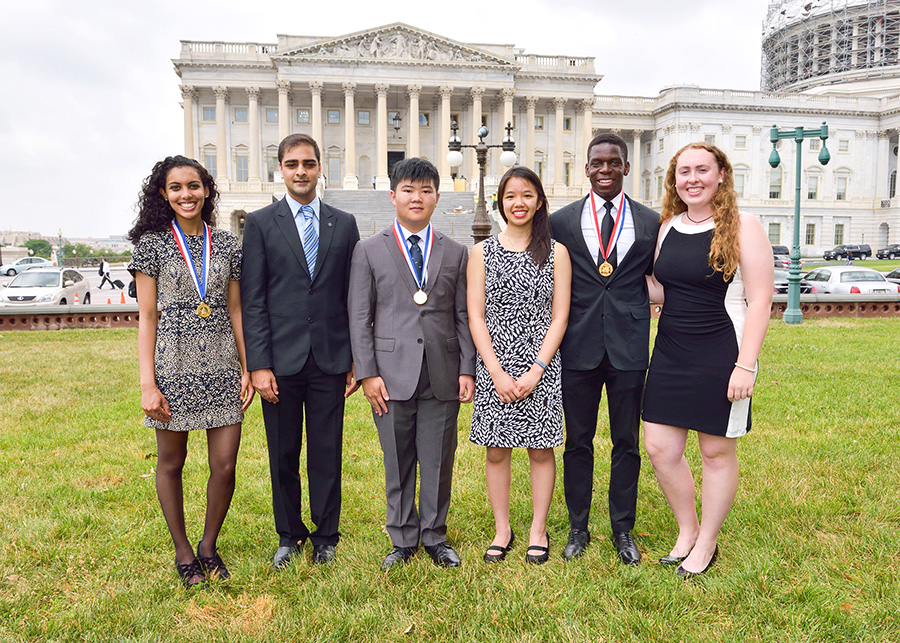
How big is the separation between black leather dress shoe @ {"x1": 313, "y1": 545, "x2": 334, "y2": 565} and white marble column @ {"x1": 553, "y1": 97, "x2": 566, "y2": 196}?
5634cm

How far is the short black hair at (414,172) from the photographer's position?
4332 millimetres

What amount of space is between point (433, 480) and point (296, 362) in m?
1.29

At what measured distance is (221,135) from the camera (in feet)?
178

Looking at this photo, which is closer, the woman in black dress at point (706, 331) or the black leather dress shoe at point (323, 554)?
the woman in black dress at point (706, 331)

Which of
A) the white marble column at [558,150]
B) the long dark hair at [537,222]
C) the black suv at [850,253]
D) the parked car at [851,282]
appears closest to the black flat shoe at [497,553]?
the long dark hair at [537,222]

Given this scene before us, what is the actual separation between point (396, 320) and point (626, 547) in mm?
2293

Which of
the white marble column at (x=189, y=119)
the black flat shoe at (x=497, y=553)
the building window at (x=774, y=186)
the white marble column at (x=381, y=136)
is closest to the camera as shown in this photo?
the black flat shoe at (x=497, y=553)

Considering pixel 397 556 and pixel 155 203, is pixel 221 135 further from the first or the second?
pixel 397 556

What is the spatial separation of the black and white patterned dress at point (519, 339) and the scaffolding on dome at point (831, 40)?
9277cm

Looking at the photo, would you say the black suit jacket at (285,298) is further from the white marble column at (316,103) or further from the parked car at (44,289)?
the white marble column at (316,103)

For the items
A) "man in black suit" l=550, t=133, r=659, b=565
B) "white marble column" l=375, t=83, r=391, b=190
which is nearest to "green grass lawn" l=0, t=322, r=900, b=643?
"man in black suit" l=550, t=133, r=659, b=565

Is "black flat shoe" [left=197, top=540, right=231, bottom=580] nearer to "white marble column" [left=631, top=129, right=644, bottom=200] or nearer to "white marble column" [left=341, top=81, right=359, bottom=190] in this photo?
"white marble column" [left=341, top=81, right=359, bottom=190]

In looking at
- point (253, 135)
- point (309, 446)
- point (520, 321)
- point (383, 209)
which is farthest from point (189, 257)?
point (253, 135)

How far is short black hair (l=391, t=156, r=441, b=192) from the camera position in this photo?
14.2 feet
